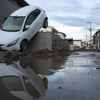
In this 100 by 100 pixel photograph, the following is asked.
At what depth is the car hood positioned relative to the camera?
8.52m

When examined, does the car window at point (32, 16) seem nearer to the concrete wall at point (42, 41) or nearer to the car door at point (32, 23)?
the car door at point (32, 23)

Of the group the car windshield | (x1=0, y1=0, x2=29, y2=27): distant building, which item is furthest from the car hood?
(x1=0, y1=0, x2=29, y2=27): distant building

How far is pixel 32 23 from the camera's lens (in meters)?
10.9

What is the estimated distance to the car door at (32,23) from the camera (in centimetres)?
1054

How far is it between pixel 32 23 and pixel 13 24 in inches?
59.9

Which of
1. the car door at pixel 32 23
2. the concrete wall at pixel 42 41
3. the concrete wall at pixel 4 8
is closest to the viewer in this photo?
the car door at pixel 32 23

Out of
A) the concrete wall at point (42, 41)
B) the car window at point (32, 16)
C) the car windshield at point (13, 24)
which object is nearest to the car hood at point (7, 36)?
the car windshield at point (13, 24)

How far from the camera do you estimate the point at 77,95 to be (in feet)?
8.05

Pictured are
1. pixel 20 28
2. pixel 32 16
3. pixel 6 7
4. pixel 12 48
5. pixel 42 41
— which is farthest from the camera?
pixel 6 7

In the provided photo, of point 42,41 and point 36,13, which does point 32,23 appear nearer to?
point 36,13

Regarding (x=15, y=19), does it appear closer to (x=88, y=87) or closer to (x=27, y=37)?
(x=27, y=37)

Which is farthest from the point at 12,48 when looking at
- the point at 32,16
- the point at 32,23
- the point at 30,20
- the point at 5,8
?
the point at 5,8

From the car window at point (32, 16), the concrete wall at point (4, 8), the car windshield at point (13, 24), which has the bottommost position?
the car windshield at point (13, 24)

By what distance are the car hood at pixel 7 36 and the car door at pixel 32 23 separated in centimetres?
158
